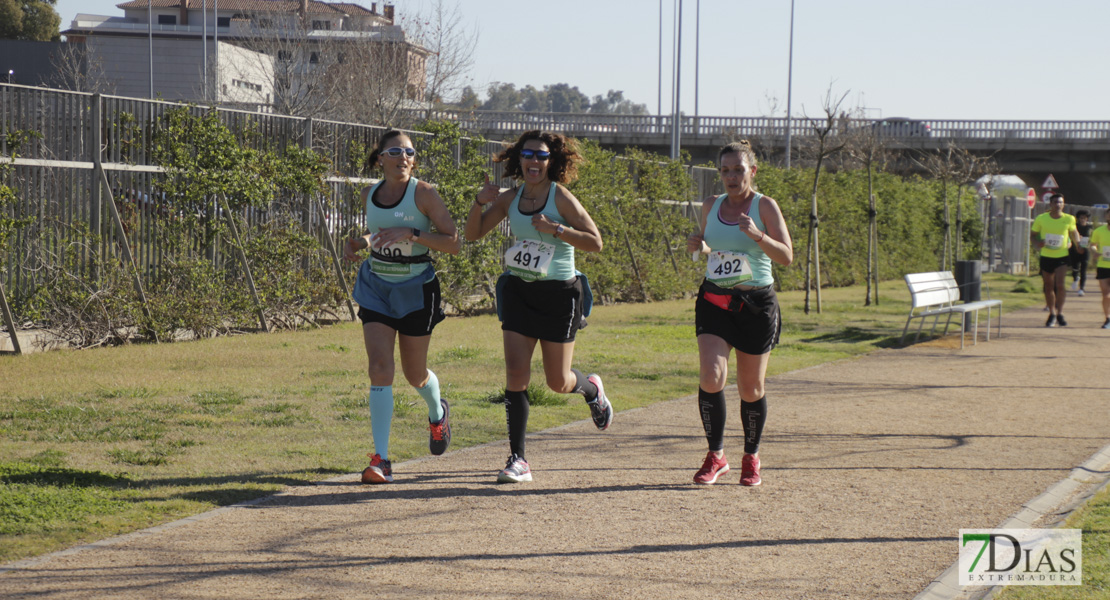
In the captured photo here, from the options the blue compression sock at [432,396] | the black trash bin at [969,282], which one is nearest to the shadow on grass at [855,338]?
the black trash bin at [969,282]

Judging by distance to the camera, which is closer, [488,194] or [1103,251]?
[488,194]

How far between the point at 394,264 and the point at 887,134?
5168cm

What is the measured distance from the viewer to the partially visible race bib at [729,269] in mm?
6371

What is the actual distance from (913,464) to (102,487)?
4587mm

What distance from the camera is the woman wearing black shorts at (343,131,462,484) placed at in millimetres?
6387

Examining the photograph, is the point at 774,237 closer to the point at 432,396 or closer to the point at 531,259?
the point at 531,259

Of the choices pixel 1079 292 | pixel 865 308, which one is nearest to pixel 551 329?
pixel 865 308

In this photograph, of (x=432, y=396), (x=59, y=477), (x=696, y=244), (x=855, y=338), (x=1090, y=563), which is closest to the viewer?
(x=1090, y=563)

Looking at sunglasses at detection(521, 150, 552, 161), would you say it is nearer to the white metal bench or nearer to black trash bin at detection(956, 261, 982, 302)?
the white metal bench

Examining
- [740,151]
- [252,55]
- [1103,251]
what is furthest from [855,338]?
[252,55]

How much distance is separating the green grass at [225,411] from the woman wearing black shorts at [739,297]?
1914mm

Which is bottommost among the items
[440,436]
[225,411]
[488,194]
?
[225,411]

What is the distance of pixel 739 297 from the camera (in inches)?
250

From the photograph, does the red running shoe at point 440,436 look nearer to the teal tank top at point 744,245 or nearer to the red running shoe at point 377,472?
the red running shoe at point 377,472
